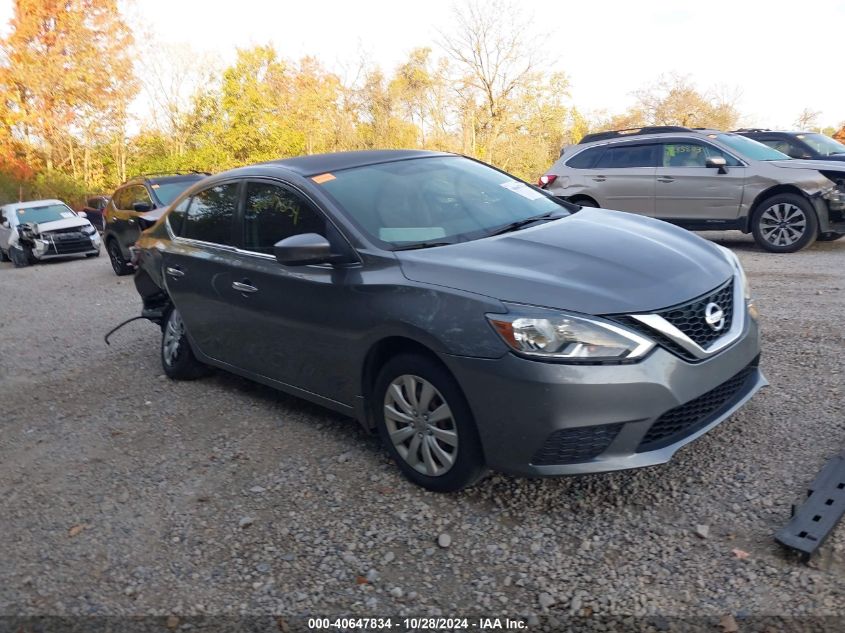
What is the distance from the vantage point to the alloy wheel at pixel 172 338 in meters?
5.77

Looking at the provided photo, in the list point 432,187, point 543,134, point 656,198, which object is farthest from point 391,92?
point 432,187

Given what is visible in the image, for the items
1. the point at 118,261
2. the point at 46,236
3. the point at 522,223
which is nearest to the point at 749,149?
the point at 522,223

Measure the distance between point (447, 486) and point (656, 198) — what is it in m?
8.45

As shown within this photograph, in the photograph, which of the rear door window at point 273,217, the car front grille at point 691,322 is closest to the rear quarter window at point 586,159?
the rear door window at point 273,217

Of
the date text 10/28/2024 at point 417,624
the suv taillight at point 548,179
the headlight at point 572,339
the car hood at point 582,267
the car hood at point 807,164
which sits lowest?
the date text 10/28/2024 at point 417,624

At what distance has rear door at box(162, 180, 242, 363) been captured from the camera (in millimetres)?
4910

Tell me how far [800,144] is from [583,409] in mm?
11170

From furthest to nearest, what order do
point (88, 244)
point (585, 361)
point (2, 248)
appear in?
point (2, 248) < point (88, 244) < point (585, 361)

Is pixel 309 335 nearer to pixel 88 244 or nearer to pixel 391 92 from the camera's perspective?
pixel 88 244

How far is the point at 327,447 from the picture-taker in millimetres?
4410

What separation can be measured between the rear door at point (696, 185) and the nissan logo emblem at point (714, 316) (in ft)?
24.8

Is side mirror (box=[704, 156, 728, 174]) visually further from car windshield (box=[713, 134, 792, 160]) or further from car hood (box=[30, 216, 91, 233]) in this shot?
car hood (box=[30, 216, 91, 233])

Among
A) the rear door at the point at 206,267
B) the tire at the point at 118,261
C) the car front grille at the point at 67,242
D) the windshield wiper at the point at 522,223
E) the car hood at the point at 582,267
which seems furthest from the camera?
the car front grille at the point at 67,242

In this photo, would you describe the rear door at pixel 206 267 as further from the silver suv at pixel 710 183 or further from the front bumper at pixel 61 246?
the front bumper at pixel 61 246
